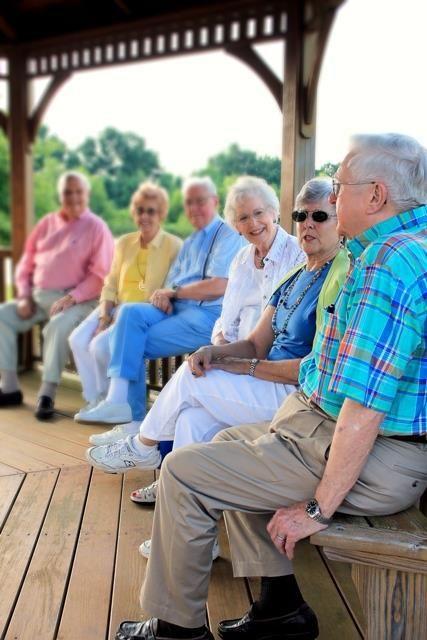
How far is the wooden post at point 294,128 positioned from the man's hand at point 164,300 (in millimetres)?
656

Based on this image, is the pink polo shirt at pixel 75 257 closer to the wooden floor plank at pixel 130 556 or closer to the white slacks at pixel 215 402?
the wooden floor plank at pixel 130 556

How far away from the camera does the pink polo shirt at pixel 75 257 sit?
3.98 m

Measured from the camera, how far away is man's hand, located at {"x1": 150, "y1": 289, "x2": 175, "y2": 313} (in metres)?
3.24

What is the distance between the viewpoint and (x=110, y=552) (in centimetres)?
203

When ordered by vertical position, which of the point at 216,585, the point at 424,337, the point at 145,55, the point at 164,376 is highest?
the point at 145,55

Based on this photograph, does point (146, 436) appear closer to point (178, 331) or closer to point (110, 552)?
point (110, 552)

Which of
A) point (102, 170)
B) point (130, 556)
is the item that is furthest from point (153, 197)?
point (102, 170)

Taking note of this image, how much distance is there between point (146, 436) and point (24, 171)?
3339 millimetres

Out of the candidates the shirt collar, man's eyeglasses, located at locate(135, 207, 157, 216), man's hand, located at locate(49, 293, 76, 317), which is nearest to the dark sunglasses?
the shirt collar

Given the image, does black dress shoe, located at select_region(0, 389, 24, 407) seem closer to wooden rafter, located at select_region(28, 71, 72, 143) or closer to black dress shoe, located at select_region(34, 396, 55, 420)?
black dress shoe, located at select_region(34, 396, 55, 420)

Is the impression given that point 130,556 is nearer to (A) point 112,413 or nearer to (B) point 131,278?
(A) point 112,413

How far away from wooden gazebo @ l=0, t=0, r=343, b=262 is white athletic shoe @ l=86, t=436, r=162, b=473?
1.47m

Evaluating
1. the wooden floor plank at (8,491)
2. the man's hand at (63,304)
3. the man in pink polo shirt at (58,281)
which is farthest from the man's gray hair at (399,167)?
the man's hand at (63,304)

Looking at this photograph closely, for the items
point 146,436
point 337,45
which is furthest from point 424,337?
point 337,45
